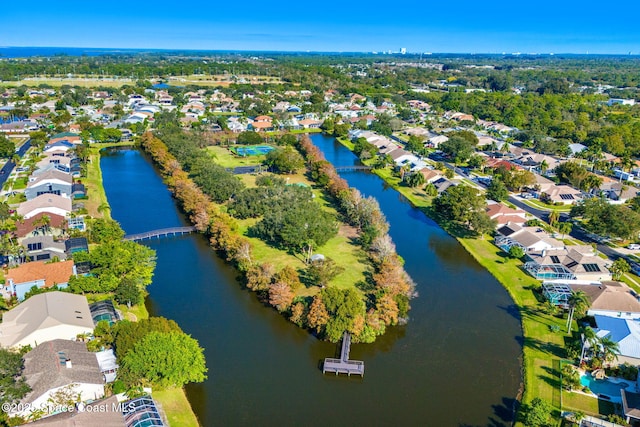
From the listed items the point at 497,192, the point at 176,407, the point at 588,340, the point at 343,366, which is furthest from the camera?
the point at 497,192

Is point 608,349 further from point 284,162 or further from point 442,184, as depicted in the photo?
point 284,162

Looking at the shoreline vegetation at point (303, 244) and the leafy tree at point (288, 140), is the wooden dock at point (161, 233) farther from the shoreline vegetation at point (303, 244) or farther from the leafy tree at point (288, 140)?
the leafy tree at point (288, 140)

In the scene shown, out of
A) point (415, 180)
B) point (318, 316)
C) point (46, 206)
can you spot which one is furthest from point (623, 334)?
point (46, 206)

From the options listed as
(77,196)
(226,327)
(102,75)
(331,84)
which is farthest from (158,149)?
(102,75)

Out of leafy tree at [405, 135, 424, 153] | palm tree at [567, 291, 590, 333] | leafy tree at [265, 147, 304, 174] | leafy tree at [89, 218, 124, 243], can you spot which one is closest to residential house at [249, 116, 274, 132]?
leafy tree at [265, 147, 304, 174]

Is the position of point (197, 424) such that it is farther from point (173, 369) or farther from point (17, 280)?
point (17, 280)
